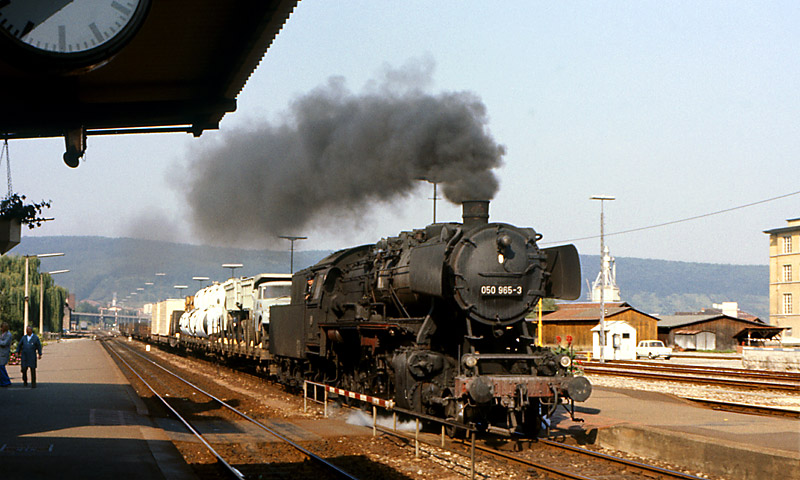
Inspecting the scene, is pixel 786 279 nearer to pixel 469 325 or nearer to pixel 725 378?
pixel 725 378

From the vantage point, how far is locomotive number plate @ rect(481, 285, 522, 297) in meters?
12.1

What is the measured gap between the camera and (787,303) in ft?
245

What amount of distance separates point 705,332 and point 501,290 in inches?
2261

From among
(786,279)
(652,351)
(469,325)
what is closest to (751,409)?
(469,325)

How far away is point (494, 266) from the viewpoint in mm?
12195

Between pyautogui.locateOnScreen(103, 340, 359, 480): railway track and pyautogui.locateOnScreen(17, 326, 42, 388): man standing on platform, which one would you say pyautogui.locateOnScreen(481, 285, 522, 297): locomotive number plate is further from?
pyautogui.locateOnScreen(17, 326, 42, 388): man standing on platform

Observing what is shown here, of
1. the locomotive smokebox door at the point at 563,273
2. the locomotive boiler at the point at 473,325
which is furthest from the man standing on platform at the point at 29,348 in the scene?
the locomotive smokebox door at the point at 563,273

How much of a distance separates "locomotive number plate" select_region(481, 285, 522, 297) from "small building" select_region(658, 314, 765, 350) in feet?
180

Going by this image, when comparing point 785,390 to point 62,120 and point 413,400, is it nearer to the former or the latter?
point 413,400

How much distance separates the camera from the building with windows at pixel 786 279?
73.6 m

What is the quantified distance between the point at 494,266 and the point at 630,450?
3.49 meters

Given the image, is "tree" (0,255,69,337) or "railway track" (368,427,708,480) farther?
"tree" (0,255,69,337)

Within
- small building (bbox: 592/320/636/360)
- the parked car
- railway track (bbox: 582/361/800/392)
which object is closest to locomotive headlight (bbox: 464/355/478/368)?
railway track (bbox: 582/361/800/392)

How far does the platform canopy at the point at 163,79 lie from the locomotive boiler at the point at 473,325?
4.68m
